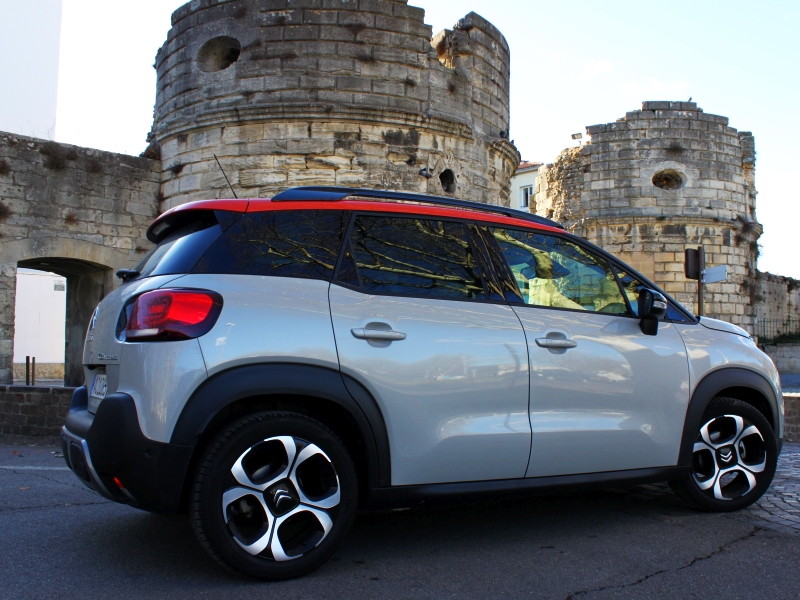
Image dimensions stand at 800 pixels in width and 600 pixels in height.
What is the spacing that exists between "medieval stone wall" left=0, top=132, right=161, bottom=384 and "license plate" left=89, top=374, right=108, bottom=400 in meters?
10.3

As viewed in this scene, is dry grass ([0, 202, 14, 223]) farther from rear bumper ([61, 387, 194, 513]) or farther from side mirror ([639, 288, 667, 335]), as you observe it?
side mirror ([639, 288, 667, 335])

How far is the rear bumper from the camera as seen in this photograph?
3.18 m

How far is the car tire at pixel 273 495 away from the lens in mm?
3209

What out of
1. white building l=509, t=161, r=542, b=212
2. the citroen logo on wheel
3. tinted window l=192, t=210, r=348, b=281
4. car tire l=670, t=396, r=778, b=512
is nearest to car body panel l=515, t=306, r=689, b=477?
car tire l=670, t=396, r=778, b=512

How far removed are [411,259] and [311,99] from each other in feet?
29.2

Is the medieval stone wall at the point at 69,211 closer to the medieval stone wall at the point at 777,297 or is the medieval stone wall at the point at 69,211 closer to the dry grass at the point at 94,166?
the dry grass at the point at 94,166

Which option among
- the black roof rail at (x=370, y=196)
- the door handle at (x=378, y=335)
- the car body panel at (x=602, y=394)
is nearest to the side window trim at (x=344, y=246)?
the black roof rail at (x=370, y=196)

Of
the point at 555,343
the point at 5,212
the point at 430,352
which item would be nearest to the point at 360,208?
the point at 430,352

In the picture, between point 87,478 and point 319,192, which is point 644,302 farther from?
point 87,478

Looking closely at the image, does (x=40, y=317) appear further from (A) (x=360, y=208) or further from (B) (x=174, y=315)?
(B) (x=174, y=315)

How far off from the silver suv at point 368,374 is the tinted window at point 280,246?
0.04ft

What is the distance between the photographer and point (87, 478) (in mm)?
3457

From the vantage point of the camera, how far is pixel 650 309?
438 centimetres

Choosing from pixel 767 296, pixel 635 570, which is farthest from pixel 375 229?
pixel 767 296
